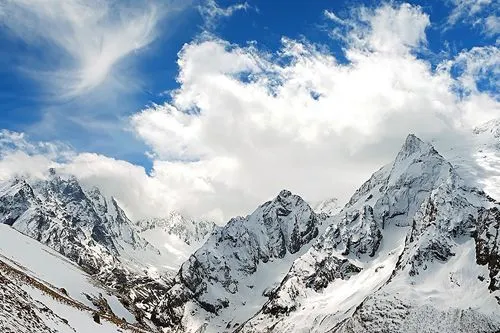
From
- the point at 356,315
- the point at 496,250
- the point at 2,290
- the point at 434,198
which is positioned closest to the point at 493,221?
the point at 496,250

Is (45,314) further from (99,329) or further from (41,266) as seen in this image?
(41,266)

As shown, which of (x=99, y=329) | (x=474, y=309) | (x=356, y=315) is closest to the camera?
(x=99, y=329)

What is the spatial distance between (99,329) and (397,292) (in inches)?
4093

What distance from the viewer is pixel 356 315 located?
128 meters

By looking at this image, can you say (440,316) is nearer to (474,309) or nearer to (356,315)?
(474,309)

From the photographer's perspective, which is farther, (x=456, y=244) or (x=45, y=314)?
(x=456, y=244)

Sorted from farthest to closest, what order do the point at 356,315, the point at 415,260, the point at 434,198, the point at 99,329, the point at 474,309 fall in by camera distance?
the point at 434,198, the point at 415,260, the point at 356,315, the point at 474,309, the point at 99,329

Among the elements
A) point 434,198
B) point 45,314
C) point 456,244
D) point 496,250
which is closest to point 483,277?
point 496,250

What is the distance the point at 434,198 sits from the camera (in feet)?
641

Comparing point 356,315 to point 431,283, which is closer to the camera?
point 356,315

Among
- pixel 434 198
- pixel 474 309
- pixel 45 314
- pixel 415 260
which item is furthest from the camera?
pixel 434 198

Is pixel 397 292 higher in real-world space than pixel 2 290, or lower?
higher

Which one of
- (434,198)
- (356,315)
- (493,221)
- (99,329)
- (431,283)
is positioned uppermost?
(434,198)

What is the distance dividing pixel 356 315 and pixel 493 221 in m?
44.0
